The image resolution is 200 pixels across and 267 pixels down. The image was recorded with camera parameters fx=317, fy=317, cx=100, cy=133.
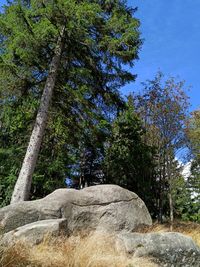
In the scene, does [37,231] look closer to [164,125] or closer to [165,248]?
[165,248]

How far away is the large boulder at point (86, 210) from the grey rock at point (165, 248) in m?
1.56

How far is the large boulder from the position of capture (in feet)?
A: 22.2

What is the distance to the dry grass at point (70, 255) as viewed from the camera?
387 cm

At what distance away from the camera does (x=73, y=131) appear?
11.3m

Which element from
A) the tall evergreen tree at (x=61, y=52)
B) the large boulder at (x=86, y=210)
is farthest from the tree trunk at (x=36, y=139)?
the large boulder at (x=86, y=210)

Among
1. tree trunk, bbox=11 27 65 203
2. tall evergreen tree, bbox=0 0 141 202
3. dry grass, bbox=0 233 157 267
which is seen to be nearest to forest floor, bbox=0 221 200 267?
dry grass, bbox=0 233 157 267

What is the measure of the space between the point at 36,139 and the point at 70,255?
524 cm

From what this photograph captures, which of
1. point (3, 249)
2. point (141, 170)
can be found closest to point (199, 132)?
point (141, 170)

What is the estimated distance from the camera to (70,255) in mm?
4727

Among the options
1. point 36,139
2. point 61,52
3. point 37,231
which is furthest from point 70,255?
point 61,52

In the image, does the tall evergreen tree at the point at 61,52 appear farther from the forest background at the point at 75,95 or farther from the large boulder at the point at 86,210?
the large boulder at the point at 86,210

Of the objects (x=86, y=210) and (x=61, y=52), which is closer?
(x=86, y=210)

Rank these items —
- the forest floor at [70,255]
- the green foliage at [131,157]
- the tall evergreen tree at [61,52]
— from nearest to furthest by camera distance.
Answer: the forest floor at [70,255] → the tall evergreen tree at [61,52] → the green foliage at [131,157]

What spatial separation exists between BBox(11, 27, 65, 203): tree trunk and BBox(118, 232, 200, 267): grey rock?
3897mm
